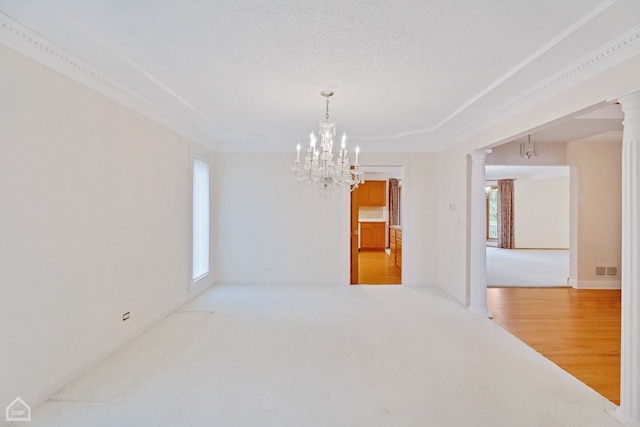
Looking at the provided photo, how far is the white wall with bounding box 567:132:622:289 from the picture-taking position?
18.6 ft

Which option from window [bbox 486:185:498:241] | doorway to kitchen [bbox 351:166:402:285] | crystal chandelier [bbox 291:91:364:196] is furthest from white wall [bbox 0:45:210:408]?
window [bbox 486:185:498:241]

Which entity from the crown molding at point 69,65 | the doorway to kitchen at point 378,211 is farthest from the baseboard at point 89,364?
the doorway to kitchen at point 378,211

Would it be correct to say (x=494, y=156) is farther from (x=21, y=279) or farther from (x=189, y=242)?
(x=21, y=279)

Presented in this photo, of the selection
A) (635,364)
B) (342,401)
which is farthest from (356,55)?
(635,364)

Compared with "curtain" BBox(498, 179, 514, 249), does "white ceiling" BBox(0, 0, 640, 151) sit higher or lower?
higher

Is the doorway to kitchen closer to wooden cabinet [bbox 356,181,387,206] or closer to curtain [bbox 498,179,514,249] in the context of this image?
wooden cabinet [bbox 356,181,387,206]

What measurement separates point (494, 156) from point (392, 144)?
6.19 feet

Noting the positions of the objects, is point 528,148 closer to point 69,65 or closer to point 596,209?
point 596,209

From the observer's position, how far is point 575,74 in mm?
2420

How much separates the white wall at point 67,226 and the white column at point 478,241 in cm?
406

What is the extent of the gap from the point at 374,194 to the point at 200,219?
649cm

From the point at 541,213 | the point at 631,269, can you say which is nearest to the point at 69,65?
the point at 631,269

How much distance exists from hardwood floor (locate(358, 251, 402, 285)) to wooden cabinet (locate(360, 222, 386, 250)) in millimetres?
1016

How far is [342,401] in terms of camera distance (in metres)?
2.26
